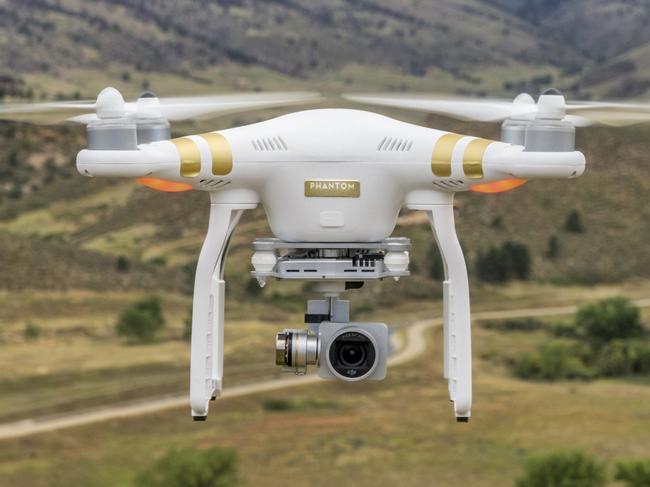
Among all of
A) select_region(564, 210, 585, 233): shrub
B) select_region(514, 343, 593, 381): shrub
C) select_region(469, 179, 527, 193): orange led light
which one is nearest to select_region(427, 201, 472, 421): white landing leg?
select_region(469, 179, 527, 193): orange led light

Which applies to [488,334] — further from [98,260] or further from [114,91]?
[114,91]

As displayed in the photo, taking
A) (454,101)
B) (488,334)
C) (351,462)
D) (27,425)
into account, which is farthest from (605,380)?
(454,101)

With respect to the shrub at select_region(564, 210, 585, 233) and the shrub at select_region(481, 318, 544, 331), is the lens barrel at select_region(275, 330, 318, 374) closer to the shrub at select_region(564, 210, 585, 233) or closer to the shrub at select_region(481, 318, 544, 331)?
the shrub at select_region(481, 318, 544, 331)

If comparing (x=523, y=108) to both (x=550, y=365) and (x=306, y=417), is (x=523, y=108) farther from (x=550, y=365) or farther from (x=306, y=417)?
(x=550, y=365)

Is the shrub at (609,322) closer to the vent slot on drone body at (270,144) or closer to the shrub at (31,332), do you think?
the shrub at (31,332)

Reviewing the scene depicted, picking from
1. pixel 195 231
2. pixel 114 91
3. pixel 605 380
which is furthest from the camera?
pixel 195 231
